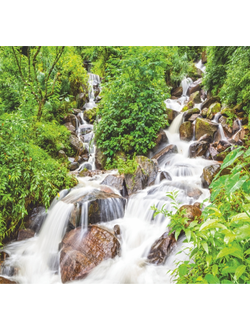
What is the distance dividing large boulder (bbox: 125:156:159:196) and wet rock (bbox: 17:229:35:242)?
2946 mm

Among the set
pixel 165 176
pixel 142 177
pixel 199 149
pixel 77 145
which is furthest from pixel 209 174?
pixel 77 145

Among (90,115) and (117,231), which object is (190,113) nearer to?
(90,115)

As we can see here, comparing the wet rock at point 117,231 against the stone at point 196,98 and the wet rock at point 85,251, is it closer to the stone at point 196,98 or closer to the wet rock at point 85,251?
the wet rock at point 85,251

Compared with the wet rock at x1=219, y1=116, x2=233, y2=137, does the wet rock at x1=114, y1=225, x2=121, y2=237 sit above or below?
below

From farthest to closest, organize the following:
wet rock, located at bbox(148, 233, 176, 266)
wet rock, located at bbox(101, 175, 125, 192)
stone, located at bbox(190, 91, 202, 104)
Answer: stone, located at bbox(190, 91, 202, 104)
wet rock, located at bbox(101, 175, 125, 192)
wet rock, located at bbox(148, 233, 176, 266)

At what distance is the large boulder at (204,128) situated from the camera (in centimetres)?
768

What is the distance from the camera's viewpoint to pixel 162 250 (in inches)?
142

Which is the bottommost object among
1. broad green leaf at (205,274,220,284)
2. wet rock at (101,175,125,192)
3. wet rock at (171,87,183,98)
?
wet rock at (101,175,125,192)

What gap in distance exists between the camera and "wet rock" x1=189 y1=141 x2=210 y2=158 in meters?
7.32

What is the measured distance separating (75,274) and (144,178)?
3.55 m

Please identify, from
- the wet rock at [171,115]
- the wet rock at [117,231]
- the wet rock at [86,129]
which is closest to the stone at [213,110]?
the wet rock at [171,115]

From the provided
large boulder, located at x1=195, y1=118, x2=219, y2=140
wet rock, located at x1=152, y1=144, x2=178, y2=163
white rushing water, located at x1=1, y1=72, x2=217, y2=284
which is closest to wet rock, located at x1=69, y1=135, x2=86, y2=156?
white rushing water, located at x1=1, y1=72, x2=217, y2=284

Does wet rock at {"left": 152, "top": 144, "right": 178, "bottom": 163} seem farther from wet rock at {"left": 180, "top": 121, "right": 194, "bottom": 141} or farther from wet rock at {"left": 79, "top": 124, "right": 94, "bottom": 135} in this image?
wet rock at {"left": 79, "top": 124, "right": 94, "bottom": 135}
